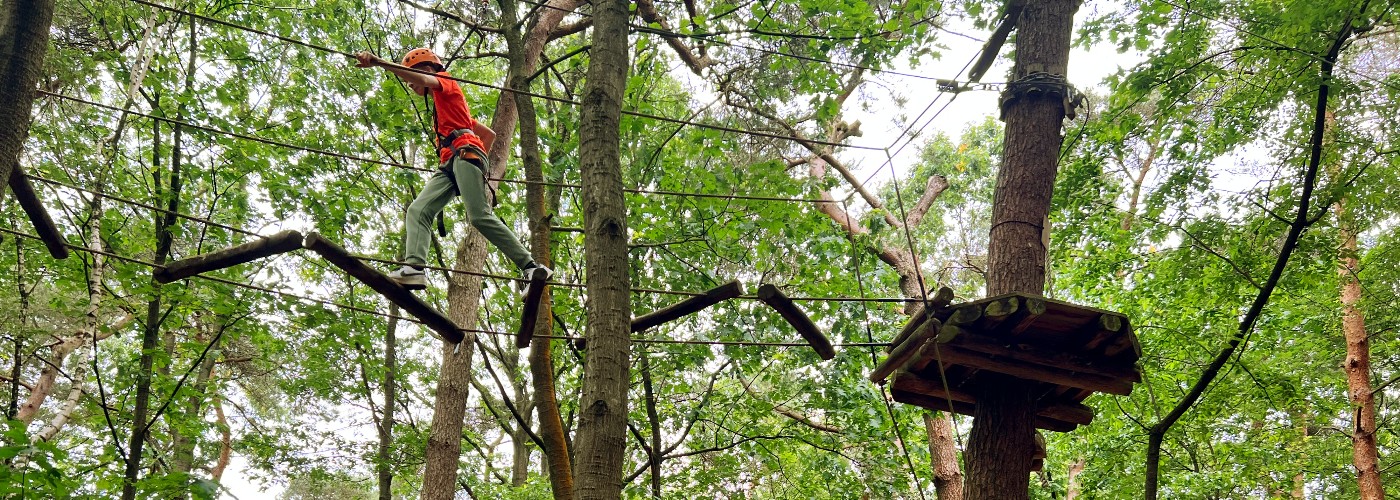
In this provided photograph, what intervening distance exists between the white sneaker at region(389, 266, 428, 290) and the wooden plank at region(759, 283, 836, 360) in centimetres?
167

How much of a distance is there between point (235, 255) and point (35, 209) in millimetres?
897

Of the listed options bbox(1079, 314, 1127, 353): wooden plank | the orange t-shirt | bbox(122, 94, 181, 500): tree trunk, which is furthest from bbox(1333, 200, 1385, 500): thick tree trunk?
bbox(122, 94, 181, 500): tree trunk

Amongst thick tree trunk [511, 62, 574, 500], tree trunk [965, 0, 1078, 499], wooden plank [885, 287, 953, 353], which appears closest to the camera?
wooden plank [885, 287, 953, 353]

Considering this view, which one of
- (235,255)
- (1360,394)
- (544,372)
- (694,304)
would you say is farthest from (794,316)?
(1360,394)

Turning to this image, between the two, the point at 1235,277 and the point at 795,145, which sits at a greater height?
the point at 795,145

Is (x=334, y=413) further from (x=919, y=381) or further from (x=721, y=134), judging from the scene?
(x=919, y=381)

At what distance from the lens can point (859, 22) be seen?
222 inches

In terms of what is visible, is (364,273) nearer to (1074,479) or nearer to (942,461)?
(942,461)

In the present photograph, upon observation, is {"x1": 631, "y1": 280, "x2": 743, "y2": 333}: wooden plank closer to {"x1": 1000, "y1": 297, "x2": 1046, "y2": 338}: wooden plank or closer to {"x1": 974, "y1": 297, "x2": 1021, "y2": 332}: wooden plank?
{"x1": 974, "y1": 297, "x2": 1021, "y2": 332}: wooden plank

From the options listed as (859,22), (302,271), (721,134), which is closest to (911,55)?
(859,22)

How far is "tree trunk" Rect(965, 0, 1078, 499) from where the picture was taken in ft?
13.2

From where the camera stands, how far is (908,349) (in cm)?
418

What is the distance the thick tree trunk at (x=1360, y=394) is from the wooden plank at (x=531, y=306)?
7.87 metres

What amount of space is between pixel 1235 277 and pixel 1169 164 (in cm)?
100
